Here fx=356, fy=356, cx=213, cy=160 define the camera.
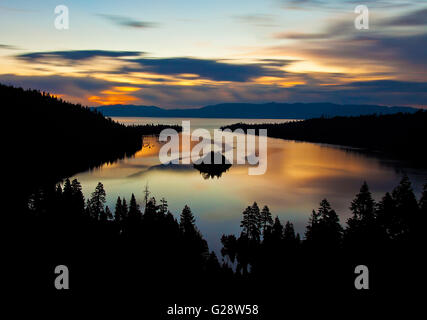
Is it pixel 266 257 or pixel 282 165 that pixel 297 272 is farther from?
pixel 282 165

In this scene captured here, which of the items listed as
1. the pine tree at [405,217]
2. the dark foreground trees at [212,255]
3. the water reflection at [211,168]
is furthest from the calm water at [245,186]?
the pine tree at [405,217]

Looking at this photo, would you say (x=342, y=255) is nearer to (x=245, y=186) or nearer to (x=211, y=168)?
(x=245, y=186)

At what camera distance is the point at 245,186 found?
7631 cm

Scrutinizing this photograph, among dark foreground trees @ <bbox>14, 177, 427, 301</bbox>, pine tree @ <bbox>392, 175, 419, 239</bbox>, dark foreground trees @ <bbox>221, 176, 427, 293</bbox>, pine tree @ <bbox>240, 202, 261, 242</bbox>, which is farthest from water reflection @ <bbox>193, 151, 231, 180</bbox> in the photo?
dark foreground trees @ <bbox>221, 176, 427, 293</bbox>

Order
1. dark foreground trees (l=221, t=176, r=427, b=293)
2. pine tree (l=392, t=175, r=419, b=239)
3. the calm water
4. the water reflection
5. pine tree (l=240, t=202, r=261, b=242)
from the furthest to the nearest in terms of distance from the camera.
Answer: the water reflection → the calm water → pine tree (l=240, t=202, r=261, b=242) → pine tree (l=392, t=175, r=419, b=239) → dark foreground trees (l=221, t=176, r=427, b=293)

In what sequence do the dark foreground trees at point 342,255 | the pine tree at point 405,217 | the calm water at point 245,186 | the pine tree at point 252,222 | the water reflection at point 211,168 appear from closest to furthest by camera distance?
the dark foreground trees at point 342,255, the pine tree at point 405,217, the pine tree at point 252,222, the calm water at point 245,186, the water reflection at point 211,168

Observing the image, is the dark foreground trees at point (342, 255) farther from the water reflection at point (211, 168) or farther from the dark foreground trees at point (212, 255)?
the water reflection at point (211, 168)

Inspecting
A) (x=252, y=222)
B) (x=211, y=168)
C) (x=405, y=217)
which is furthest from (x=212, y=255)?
(x=211, y=168)

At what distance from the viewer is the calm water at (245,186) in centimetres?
5447

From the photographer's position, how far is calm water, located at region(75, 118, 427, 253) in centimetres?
5447

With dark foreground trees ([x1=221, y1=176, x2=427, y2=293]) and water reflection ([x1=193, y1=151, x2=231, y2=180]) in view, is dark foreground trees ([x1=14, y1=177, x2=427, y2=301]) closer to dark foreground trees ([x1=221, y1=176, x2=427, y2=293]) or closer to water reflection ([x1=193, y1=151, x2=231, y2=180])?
dark foreground trees ([x1=221, y1=176, x2=427, y2=293])

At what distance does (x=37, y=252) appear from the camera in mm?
27594
